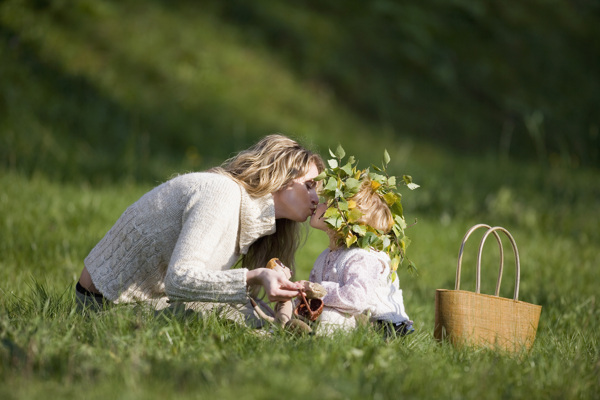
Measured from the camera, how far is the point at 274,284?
277 cm

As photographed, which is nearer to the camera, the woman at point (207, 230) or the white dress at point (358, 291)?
the woman at point (207, 230)

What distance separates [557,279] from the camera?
198 inches

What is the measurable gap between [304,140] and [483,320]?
4.93ft

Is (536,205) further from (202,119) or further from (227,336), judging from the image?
(227,336)

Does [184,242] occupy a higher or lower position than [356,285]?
higher

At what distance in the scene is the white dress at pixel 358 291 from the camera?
3.08 m

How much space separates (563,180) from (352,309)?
6014 mm

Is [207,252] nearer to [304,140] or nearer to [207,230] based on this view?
[207,230]

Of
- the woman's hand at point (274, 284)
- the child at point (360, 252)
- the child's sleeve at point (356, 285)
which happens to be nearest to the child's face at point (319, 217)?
the child at point (360, 252)

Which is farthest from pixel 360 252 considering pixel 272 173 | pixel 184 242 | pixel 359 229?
pixel 184 242

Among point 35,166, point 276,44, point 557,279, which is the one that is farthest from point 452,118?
point 35,166

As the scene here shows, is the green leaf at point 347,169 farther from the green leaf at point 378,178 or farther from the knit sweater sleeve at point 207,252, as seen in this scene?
the knit sweater sleeve at point 207,252

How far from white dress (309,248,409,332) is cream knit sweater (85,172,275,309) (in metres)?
0.44

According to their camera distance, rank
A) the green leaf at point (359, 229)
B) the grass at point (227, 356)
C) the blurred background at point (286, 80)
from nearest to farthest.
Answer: the grass at point (227, 356)
the green leaf at point (359, 229)
the blurred background at point (286, 80)
